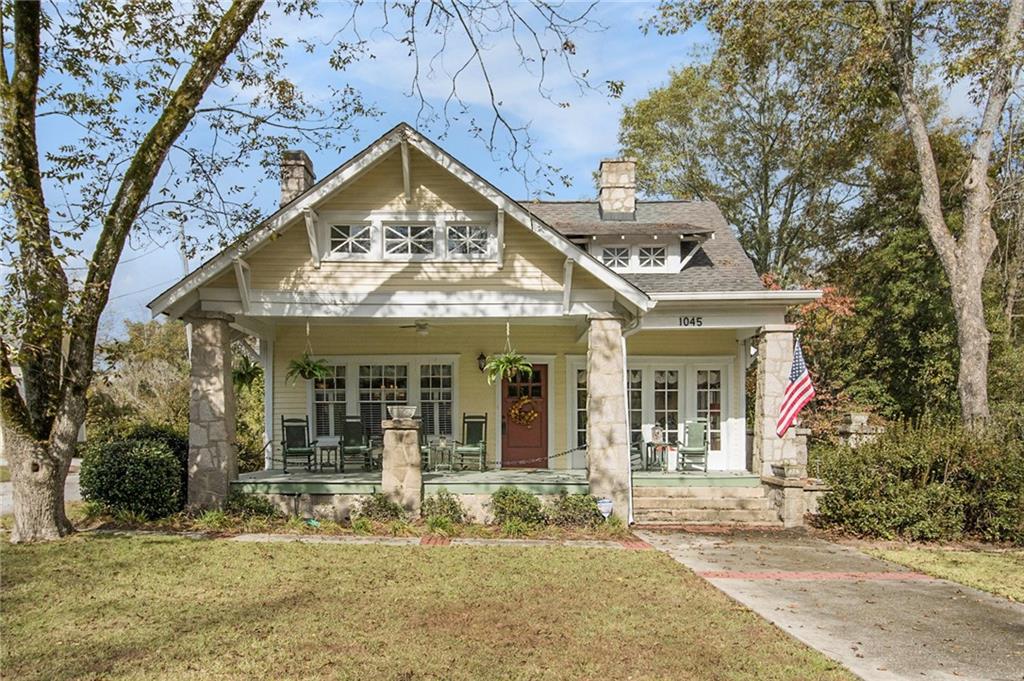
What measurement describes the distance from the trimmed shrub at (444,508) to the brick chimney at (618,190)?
303 inches

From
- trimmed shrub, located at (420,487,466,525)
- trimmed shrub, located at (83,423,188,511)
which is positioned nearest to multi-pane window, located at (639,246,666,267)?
trimmed shrub, located at (420,487,466,525)

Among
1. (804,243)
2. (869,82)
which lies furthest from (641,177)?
(869,82)

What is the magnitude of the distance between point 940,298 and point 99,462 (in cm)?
2133

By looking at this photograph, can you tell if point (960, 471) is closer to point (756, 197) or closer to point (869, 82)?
point (869, 82)

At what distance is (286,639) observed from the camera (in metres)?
5.84

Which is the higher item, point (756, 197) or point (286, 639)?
point (756, 197)

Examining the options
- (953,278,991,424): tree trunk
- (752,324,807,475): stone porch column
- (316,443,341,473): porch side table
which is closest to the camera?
(316,443,341,473): porch side table

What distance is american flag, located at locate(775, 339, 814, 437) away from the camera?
12609 millimetres

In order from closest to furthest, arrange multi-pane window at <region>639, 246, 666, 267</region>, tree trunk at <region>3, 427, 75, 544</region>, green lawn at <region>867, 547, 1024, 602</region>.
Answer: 1. green lawn at <region>867, 547, 1024, 602</region>
2. tree trunk at <region>3, 427, 75, 544</region>
3. multi-pane window at <region>639, 246, 666, 267</region>

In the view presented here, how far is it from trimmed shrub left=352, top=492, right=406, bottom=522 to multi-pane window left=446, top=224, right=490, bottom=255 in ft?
13.4

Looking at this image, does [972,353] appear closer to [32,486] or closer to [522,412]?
[522,412]

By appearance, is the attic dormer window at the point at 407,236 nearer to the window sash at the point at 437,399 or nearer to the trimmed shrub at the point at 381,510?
the window sash at the point at 437,399

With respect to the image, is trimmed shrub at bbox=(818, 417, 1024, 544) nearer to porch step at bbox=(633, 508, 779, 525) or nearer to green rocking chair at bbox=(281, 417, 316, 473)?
porch step at bbox=(633, 508, 779, 525)

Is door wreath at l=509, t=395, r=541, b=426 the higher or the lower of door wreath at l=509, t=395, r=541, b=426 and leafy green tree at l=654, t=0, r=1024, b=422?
the lower
